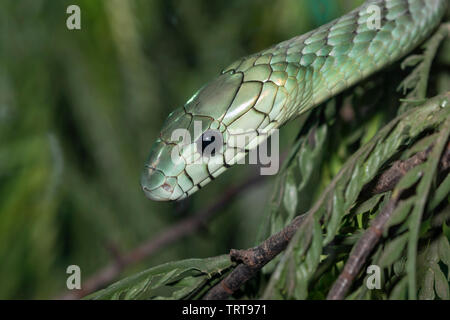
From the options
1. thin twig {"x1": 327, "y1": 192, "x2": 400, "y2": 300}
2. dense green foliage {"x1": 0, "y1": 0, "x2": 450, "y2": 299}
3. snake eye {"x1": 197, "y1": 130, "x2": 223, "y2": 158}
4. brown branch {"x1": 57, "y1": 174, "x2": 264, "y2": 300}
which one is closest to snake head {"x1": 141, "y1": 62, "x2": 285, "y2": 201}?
snake eye {"x1": 197, "y1": 130, "x2": 223, "y2": 158}

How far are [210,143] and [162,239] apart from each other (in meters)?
1.22

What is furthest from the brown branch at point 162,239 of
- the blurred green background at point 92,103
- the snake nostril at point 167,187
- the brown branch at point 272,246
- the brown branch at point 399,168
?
the brown branch at point 399,168

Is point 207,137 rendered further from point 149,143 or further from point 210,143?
point 149,143

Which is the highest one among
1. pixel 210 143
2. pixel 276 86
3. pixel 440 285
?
pixel 276 86

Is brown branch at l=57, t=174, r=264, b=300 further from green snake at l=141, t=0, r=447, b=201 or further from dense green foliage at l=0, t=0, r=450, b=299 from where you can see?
green snake at l=141, t=0, r=447, b=201

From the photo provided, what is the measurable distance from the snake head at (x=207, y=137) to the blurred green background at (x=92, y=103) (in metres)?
0.55

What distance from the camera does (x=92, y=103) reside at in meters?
2.12

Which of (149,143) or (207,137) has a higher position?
(149,143)

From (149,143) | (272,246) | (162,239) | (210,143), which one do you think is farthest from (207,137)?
A: (162,239)

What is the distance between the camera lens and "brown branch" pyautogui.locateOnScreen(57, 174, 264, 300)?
8.19 feet

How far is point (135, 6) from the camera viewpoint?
200cm

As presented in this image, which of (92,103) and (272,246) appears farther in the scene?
(92,103)

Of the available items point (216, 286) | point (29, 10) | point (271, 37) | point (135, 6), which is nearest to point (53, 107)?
point (29, 10)
